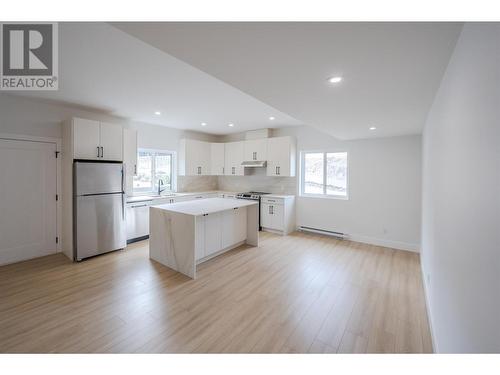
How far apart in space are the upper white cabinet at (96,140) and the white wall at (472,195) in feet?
14.8

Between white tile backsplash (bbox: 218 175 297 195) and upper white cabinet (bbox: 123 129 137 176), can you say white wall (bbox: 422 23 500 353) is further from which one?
upper white cabinet (bbox: 123 129 137 176)

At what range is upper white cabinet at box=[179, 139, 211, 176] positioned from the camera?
571cm

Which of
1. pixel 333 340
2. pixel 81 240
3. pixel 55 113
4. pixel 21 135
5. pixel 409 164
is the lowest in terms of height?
pixel 333 340

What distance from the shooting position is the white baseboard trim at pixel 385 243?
4163mm

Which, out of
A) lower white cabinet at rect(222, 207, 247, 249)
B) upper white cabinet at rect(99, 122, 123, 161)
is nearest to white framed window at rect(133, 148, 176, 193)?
upper white cabinet at rect(99, 122, 123, 161)

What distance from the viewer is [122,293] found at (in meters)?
2.63

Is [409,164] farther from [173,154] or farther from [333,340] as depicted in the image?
[173,154]

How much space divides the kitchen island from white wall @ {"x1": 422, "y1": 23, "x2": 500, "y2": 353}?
2.57m

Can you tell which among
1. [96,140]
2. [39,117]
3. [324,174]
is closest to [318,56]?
[96,140]

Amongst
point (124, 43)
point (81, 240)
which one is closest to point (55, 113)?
point (81, 240)

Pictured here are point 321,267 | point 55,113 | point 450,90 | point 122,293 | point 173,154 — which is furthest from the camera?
point 173,154

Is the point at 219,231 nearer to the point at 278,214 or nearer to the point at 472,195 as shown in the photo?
the point at 278,214

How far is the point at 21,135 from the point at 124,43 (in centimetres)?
288

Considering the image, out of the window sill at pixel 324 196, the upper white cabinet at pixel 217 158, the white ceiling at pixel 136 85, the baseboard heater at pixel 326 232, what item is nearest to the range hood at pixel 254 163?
the upper white cabinet at pixel 217 158
